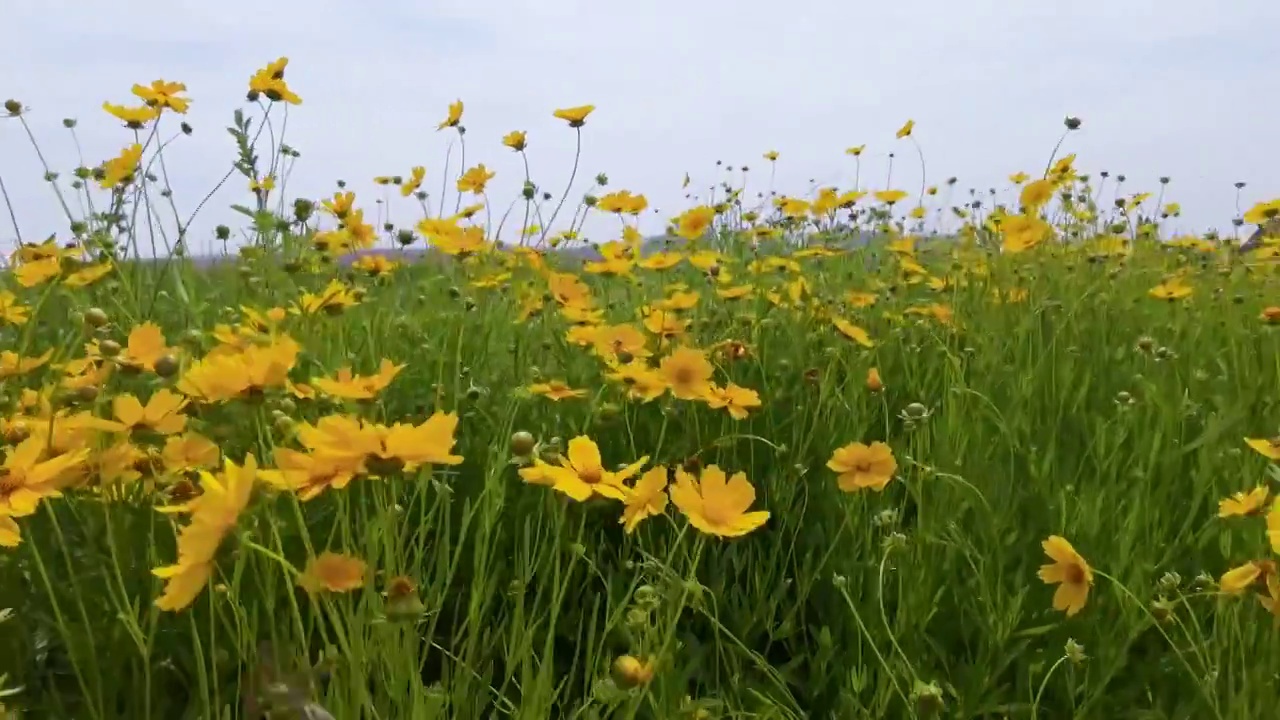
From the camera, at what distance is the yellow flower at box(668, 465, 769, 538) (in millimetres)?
832

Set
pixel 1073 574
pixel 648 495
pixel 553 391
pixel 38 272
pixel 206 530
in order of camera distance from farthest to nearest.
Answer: pixel 38 272 < pixel 553 391 < pixel 1073 574 < pixel 648 495 < pixel 206 530

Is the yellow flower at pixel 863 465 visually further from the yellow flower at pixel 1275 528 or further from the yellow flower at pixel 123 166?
the yellow flower at pixel 123 166

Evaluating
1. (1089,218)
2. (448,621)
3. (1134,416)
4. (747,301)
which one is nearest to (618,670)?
(448,621)

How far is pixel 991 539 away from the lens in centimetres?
109

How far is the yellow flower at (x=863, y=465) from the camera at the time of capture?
1054 mm

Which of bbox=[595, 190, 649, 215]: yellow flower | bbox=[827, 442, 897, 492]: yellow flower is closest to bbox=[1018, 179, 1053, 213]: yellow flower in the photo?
bbox=[595, 190, 649, 215]: yellow flower

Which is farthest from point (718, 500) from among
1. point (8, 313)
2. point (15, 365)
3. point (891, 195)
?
point (891, 195)

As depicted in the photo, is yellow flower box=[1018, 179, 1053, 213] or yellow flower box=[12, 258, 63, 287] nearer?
yellow flower box=[12, 258, 63, 287]

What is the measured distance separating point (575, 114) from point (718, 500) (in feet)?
4.05

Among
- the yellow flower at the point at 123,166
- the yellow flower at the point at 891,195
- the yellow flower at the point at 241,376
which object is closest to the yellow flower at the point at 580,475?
the yellow flower at the point at 241,376

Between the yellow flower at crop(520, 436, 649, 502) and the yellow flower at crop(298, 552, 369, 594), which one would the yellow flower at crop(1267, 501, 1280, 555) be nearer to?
the yellow flower at crop(520, 436, 649, 502)

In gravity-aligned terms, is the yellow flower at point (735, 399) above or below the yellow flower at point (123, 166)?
below

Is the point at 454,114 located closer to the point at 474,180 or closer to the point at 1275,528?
the point at 474,180

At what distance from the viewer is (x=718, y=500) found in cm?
86
